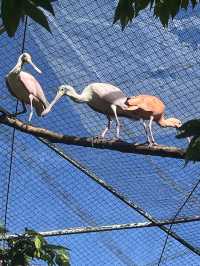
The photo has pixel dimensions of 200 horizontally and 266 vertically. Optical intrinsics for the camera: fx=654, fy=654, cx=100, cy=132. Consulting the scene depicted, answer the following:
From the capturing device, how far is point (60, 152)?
246 cm

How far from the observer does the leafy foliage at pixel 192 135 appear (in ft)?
3.02

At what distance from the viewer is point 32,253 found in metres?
2.04

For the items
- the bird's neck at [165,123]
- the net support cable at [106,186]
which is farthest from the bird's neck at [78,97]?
the net support cable at [106,186]

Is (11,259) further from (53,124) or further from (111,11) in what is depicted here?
(111,11)

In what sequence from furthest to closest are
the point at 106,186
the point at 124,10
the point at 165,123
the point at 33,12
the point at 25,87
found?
the point at 106,186, the point at 25,87, the point at 165,123, the point at 124,10, the point at 33,12

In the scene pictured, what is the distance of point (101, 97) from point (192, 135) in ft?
3.80

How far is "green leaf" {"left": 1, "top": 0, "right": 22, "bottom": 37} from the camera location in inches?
32.8

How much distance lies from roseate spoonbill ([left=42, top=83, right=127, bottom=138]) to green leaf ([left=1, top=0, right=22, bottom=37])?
121cm

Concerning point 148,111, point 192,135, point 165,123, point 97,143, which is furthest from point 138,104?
point 192,135

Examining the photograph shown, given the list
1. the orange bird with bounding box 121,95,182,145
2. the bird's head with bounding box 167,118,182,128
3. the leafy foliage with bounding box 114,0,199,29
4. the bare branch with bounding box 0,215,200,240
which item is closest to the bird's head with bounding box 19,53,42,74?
the orange bird with bounding box 121,95,182,145

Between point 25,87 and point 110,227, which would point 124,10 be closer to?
point 25,87

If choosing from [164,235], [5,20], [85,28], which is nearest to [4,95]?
[85,28]

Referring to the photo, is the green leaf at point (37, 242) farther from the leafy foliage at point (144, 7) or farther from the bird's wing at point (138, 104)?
the leafy foliage at point (144, 7)

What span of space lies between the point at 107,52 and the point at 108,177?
52 centimetres
